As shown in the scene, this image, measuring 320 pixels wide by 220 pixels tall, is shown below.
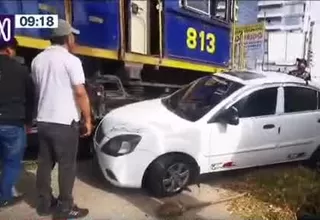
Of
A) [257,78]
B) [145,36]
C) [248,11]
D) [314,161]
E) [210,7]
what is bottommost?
[314,161]

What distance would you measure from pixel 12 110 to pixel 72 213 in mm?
1052

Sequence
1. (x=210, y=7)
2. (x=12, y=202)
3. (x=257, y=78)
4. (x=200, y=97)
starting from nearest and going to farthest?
1. (x=12, y=202)
2. (x=200, y=97)
3. (x=257, y=78)
4. (x=210, y=7)

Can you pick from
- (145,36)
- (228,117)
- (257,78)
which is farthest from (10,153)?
(145,36)

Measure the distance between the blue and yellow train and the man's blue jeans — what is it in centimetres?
164

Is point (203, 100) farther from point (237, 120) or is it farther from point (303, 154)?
point (303, 154)

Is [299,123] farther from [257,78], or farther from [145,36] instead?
[145,36]

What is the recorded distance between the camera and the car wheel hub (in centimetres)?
467

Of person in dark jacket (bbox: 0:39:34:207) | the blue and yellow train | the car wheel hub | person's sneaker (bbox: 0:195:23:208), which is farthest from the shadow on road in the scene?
the blue and yellow train

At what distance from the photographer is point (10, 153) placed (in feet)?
13.4

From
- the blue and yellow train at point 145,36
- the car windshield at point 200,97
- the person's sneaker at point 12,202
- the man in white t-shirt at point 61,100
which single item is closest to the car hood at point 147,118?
the car windshield at point 200,97

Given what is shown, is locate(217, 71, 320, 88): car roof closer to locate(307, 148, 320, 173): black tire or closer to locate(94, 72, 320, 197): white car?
locate(94, 72, 320, 197): white car

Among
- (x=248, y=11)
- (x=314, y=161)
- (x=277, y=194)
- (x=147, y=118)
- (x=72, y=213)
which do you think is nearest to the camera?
(x=72, y=213)

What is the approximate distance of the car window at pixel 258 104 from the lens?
510 centimetres

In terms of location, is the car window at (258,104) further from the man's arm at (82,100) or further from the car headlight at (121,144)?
the man's arm at (82,100)
